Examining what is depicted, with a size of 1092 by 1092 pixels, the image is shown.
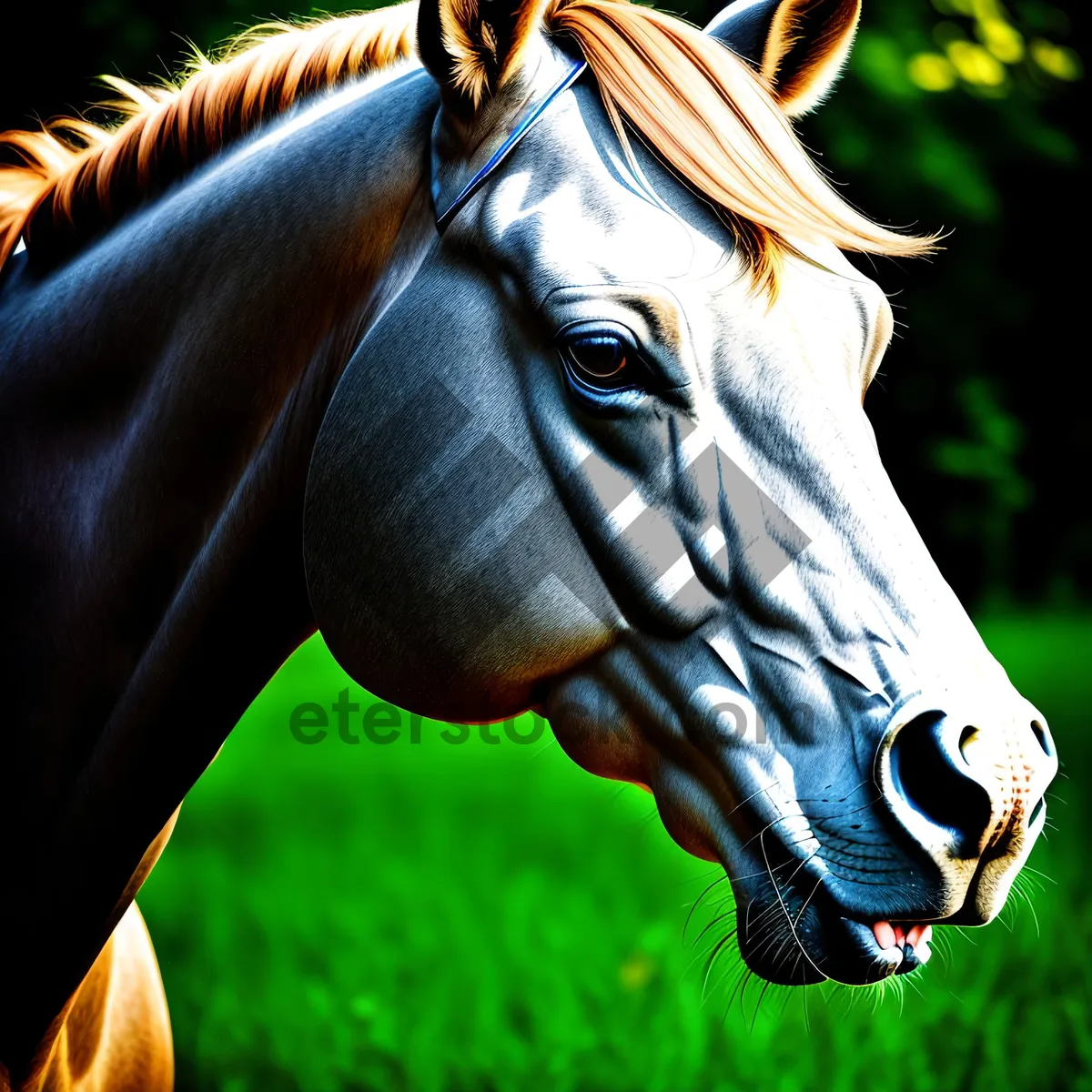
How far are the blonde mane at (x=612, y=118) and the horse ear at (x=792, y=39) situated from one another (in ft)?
0.58

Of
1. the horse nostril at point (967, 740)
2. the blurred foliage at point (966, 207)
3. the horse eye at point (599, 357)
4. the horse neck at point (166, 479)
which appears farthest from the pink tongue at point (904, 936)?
the blurred foliage at point (966, 207)

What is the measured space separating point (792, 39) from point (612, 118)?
50 cm

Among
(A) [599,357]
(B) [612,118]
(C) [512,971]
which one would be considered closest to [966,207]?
(C) [512,971]

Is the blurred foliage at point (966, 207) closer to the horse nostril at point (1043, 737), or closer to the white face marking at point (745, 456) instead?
the white face marking at point (745, 456)

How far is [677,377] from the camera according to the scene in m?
1.33

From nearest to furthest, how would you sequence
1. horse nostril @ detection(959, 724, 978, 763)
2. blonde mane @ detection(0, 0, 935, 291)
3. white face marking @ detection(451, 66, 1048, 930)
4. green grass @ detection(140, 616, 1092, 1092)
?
1. horse nostril @ detection(959, 724, 978, 763)
2. white face marking @ detection(451, 66, 1048, 930)
3. blonde mane @ detection(0, 0, 935, 291)
4. green grass @ detection(140, 616, 1092, 1092)

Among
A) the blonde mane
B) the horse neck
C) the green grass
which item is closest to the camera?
the blonde mane

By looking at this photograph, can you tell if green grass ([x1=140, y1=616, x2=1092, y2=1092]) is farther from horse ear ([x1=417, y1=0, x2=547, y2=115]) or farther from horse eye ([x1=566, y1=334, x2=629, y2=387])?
horse ear ([x1=417, y1=0, x2=547, y2=115])

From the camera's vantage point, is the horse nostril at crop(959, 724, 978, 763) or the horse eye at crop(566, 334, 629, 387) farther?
the horse eye at crop(566, 334, 629, 387)

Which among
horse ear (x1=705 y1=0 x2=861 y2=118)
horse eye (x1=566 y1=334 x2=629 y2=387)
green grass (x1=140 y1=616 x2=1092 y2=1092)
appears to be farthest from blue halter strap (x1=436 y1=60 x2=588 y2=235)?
green grass (x1=140 y1=616 x2=1092 y2=1092)

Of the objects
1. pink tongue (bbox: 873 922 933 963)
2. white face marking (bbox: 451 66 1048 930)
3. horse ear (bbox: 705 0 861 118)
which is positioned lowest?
pink tongue (bbox: 873 922 933 963)

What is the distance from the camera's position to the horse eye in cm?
135

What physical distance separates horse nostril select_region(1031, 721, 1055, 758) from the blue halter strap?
960mm

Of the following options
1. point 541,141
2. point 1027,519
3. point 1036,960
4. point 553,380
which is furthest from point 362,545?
point 1027,519
